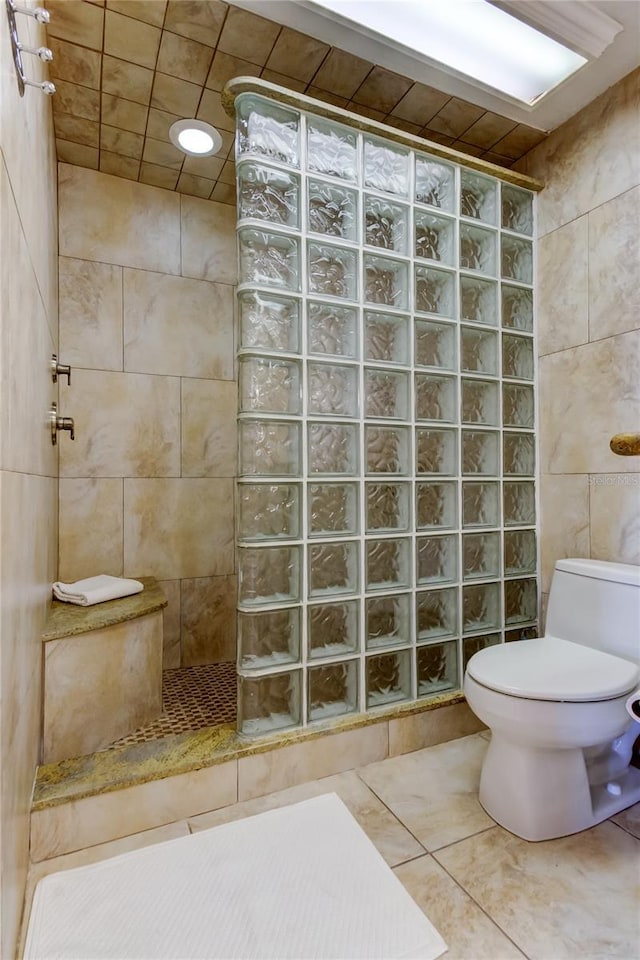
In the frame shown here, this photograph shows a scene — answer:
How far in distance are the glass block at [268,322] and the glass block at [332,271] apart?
0.36 feet

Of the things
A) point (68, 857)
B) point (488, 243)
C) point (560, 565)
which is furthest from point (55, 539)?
point (488, 243)

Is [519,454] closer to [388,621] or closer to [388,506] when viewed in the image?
[388,506]

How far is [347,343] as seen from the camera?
1.60 m

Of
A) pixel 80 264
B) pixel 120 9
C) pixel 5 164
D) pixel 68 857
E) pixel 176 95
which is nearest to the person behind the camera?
pixel 5 164

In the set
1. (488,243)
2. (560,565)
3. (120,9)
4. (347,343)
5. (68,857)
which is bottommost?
(68,857)

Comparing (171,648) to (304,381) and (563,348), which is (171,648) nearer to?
(304,381)

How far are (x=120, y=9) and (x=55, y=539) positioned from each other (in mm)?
1728

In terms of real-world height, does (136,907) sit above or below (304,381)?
below

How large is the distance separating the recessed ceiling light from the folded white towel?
169cm

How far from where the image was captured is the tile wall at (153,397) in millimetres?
2061

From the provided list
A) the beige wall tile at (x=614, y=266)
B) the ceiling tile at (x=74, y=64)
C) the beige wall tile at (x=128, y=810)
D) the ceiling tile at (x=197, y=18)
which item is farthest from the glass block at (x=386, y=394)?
the ceiling tile at (x=74, y=64)

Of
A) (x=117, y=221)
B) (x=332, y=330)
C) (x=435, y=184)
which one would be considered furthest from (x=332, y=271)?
(x=117, y=221)

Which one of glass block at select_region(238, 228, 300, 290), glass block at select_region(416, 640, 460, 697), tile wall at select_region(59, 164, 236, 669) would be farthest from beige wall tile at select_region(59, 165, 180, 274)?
glass block at select_region(416, 640, 460, 697)

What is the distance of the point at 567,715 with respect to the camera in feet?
3.83
